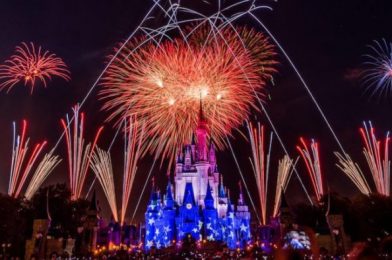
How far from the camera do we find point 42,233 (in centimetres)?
3183

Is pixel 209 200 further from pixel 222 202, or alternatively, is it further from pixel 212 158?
pixel 212 158

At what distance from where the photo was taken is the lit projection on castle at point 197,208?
84062 mm

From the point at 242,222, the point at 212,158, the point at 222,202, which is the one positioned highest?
the point at 212,158

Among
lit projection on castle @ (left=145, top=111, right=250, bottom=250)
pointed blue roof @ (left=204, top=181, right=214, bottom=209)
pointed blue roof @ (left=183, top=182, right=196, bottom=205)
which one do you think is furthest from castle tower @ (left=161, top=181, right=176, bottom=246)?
pointed blue roof @ (left=204, top=181, right=214, bottom=209)

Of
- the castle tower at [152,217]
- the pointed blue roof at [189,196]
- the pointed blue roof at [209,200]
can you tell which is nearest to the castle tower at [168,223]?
the castle tower at [152,217]

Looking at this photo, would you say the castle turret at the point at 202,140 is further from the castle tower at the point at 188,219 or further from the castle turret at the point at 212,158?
the castle tower at the point at 188,219

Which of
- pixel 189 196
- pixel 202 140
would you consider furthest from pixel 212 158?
pixel 189 196

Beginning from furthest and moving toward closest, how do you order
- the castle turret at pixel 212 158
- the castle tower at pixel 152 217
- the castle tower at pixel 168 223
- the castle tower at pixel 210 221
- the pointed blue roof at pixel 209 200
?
1. the castle turret at pixel 212 158
2. the pointed blue roof at pixel 209 200
3. the castle tower at pixel 152 217
4. the castle tower at pixel 168 223
5. the castle tower at pixel 210 221

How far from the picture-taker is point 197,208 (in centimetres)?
8606

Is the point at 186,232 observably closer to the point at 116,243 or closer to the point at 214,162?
the point at 116,243

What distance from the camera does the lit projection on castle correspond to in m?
84.1

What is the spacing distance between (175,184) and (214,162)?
550 inches

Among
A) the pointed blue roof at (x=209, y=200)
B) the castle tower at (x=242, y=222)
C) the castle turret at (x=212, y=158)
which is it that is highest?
the castle turret at (x=212, y=158)

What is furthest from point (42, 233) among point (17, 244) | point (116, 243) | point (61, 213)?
point (116, 243)
